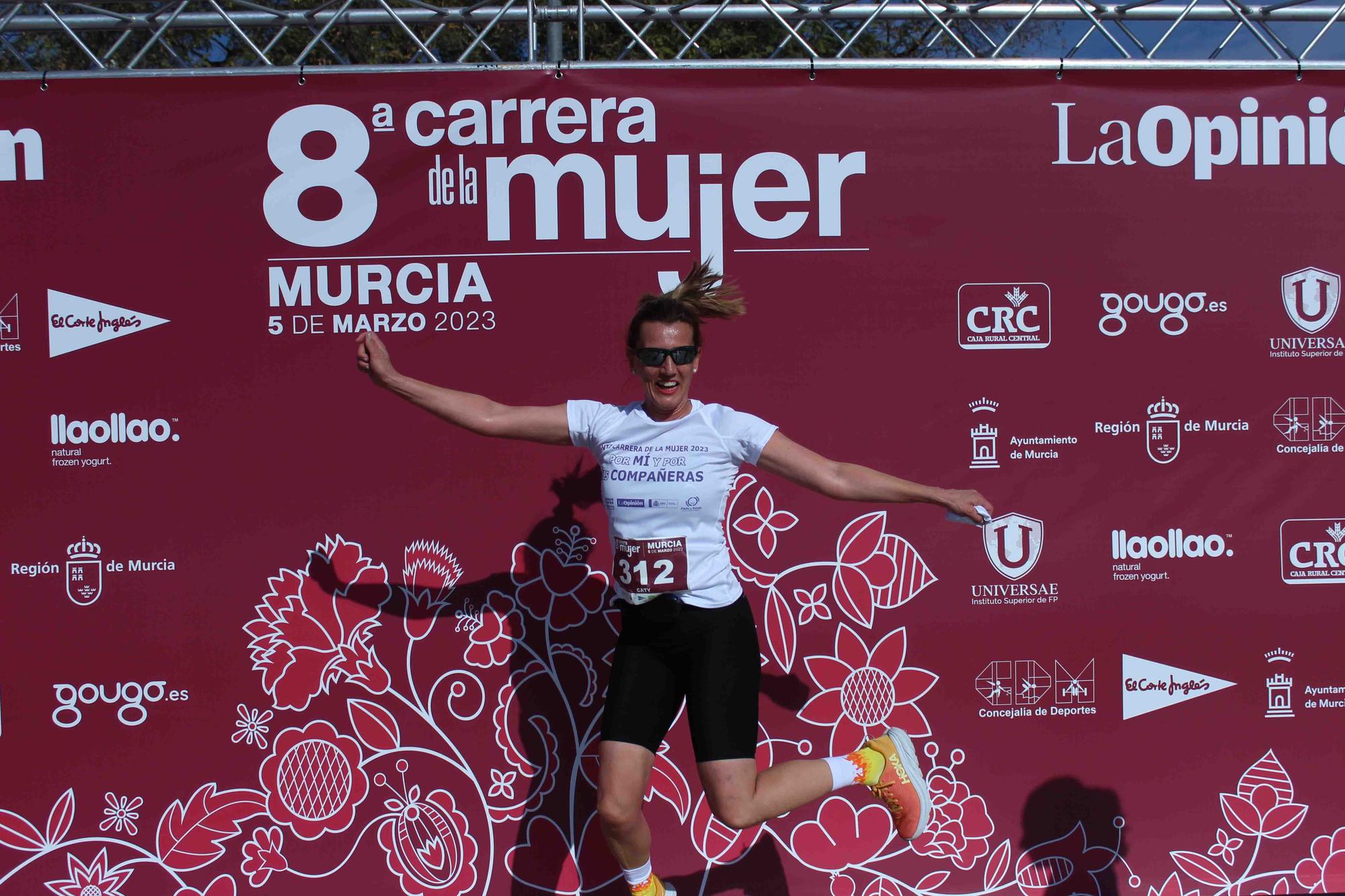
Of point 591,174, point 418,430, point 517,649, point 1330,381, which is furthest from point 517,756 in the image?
point 1330,381

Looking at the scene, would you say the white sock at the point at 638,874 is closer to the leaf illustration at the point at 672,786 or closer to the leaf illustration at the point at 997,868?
the leaf illustration at the point at 672,786

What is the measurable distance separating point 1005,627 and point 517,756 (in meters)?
1.82

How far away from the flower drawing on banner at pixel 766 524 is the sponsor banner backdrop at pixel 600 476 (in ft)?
0.05

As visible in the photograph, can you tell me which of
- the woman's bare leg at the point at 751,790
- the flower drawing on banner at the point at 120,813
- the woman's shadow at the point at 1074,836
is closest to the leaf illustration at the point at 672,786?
the woman's bare leg at the point at 751,790

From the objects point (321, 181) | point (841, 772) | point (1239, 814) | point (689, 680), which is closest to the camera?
point (689, 680)

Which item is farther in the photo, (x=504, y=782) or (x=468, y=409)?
(x=504, y=782)

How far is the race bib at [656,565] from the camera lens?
9.57ft

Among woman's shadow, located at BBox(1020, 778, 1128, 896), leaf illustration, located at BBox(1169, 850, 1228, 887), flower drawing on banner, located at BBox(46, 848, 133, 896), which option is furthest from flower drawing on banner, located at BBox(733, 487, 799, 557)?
flower drawing on banner, located at BBox(46, 848, 133, 896)

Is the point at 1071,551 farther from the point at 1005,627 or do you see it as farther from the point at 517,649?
the point at 517,649

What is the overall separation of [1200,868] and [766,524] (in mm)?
2026

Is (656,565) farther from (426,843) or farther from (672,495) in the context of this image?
(426,843)

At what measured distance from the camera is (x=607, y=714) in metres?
2.96

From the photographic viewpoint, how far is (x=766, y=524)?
12.0ft

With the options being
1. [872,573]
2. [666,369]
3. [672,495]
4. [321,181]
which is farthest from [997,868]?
[321,181]
